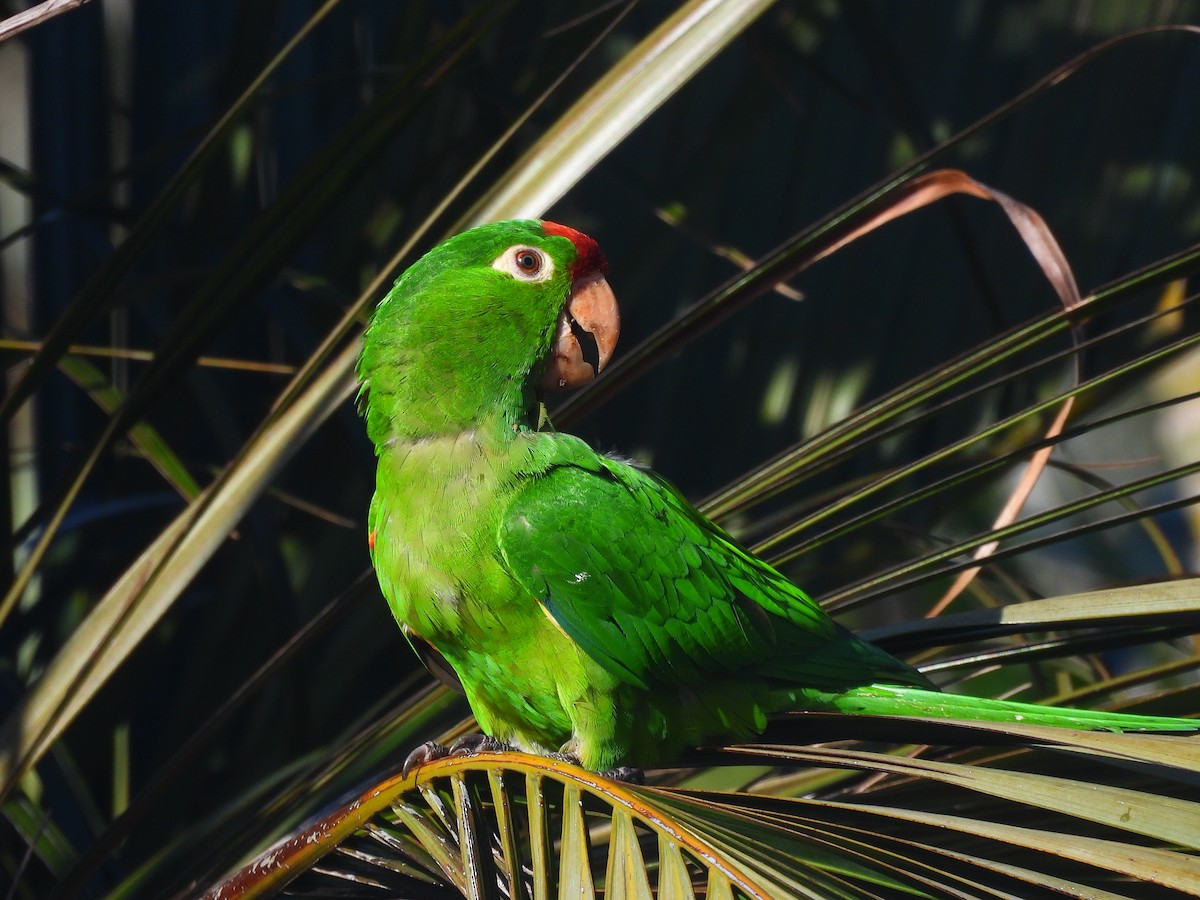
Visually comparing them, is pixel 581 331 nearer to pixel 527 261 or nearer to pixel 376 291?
pixel 527 261

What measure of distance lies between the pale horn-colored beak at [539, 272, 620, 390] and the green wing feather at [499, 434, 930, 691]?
14 centimetres

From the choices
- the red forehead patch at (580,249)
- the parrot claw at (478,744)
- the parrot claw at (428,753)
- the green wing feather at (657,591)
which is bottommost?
the parrot claw at (428,753)

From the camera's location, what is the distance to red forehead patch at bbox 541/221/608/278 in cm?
159

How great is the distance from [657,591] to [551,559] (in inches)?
6.9

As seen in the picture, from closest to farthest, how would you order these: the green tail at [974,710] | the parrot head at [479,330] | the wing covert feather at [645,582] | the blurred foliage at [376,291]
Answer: the green tail at [974,710] → the wing covert feather at [645,582] → the parrot head at [479,330] → the blurred foliage at [376,291]

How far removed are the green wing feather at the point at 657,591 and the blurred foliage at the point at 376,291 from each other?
0.48 ft

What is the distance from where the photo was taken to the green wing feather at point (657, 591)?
1374mm

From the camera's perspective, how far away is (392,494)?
149cm

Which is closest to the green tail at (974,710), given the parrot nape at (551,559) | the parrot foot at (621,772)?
the parrot nape at (551,559)

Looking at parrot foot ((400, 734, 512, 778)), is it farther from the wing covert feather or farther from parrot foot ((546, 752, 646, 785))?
the wing covert feather

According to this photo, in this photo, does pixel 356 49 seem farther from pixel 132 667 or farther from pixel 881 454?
pixel 881 454

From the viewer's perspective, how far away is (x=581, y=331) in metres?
1.63

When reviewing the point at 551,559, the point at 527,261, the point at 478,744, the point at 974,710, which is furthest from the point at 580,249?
the point at 974,710

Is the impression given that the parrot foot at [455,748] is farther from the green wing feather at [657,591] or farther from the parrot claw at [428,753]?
the green wing feather at [657,591]
